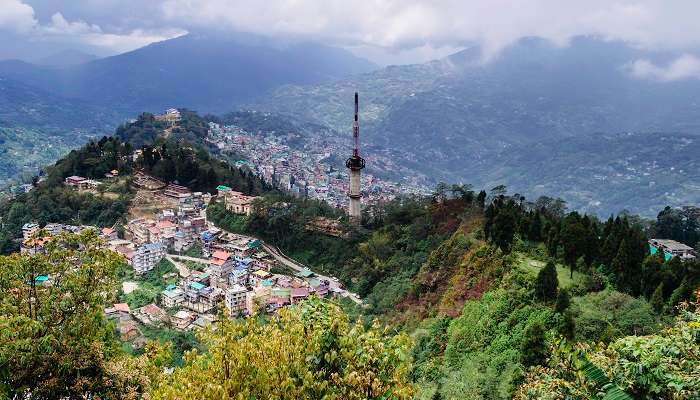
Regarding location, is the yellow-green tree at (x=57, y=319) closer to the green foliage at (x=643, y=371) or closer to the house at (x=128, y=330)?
the green foliage at (x=643, y=371)

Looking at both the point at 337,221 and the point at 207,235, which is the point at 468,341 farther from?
the point at 207,235

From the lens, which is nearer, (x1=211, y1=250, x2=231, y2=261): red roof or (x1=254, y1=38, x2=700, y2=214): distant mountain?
(x1=211, y1=250, x2=231, y2=261): red roof

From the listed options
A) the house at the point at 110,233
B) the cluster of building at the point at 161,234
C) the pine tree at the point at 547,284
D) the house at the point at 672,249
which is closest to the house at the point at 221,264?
the cluster of building at the point at 161,234

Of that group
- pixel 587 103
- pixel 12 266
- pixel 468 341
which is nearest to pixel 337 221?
pixel 468 341

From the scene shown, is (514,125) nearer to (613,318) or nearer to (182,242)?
(182,242)

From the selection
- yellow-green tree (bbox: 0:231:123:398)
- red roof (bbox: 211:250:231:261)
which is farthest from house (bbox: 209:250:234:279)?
yellow-green tree (bbox: 0:231:123:398)

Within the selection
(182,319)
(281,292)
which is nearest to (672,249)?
(281,292)

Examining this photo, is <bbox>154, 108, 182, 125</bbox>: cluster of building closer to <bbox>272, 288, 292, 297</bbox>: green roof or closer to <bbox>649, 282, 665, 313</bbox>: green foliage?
<bbox>272, 288, 292, 297</bbox>: green roof
